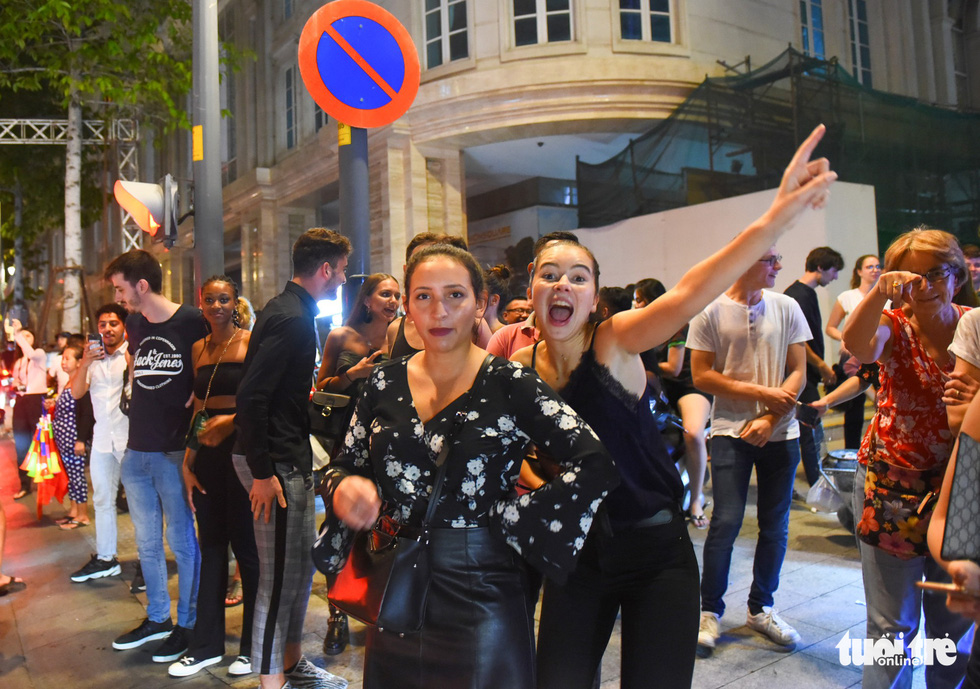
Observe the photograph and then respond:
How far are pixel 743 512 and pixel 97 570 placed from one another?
15.7 feet

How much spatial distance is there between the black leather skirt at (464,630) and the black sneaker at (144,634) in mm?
2836

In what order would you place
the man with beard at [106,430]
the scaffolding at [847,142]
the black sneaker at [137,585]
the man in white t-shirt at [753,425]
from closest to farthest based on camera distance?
the man in white t-shirt at [753,425]
the black sneaker at [137,585]
the man with beard at [106,430]
the scaffolding at [847,142]

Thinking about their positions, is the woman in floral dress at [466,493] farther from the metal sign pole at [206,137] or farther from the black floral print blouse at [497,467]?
the metal sign pole at [206,137]

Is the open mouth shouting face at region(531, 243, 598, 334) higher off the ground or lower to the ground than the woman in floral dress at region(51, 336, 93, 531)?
higher

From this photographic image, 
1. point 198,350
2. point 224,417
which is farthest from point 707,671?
point 198,350

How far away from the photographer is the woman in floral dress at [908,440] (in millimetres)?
2641

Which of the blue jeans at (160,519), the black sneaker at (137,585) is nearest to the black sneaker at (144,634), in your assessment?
the blue jeans at (160,519)

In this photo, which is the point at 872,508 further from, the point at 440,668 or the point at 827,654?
the point at 440,668

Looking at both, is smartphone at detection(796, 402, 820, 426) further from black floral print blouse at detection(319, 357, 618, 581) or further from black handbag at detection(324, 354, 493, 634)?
black handbag at detection(324, 354, 493, 634)

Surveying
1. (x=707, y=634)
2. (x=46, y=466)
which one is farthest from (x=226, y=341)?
(x=46, y=466)

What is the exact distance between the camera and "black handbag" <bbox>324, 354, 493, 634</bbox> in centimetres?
204

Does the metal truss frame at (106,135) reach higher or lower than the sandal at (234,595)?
higher

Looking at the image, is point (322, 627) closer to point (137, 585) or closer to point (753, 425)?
point (137, 585)

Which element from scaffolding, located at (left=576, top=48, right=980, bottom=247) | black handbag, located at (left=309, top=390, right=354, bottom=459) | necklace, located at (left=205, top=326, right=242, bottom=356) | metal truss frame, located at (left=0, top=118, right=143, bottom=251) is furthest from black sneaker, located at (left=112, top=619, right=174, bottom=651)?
metal truss frame, located at (left=0, top=118, right=143, bottom=251)
